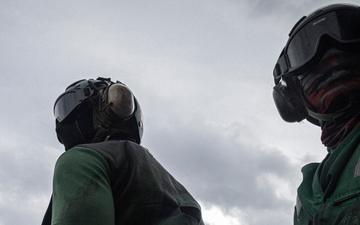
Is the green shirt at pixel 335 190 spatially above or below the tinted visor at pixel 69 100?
below

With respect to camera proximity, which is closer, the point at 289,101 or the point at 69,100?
the point at 289,101

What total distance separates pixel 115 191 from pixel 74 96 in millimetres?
1908

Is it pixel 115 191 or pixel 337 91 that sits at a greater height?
pixel 337 91

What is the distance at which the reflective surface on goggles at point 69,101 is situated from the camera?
5168mm

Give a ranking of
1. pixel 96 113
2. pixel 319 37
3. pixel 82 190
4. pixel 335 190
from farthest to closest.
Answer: pixel 96 113
pixel 319 37
pixel 82 190
pixel 335 190

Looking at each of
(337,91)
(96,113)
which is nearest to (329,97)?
(337,91)

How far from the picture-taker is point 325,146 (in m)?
3.50

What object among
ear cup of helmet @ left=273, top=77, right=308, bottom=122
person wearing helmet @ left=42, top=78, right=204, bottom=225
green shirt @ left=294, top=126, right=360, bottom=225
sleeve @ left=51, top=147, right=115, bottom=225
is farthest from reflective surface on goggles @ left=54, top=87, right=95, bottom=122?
green shirt @ left=294, top=126, right=360, bottom=225

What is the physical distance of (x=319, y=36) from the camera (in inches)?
141

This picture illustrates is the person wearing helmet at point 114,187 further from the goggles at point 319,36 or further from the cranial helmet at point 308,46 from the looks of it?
the goggles at point 319,36

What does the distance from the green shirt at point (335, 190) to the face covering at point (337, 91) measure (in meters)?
0.15

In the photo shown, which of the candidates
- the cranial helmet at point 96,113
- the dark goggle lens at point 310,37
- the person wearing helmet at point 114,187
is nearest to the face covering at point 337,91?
the dark goggle lens at point 310,37

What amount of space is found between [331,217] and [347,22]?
1.47 m

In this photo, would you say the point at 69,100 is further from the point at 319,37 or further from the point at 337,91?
the point at 337,91
